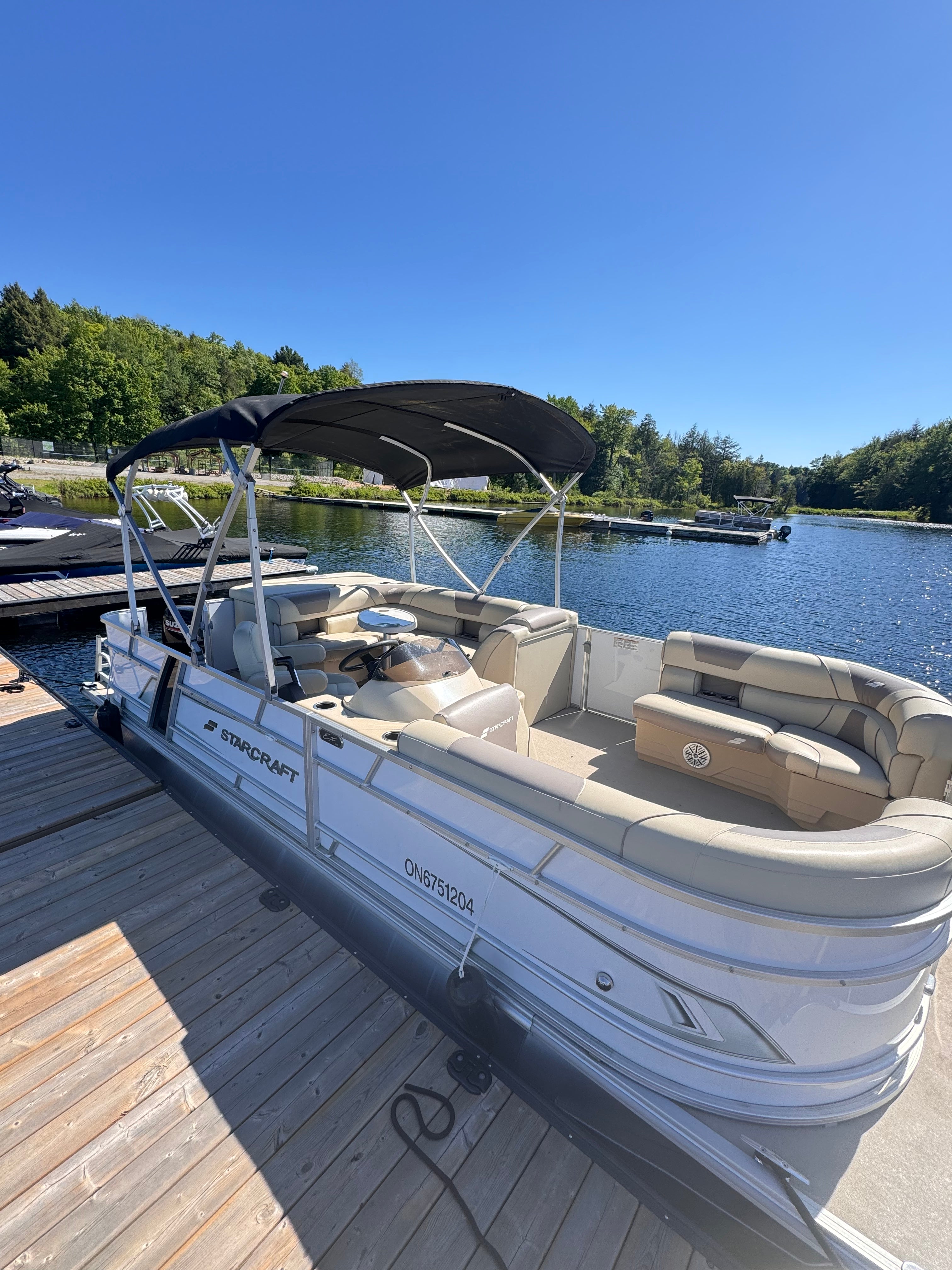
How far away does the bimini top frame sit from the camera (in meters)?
2.48

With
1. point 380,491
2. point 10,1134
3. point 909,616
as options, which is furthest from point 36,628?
point 380,491

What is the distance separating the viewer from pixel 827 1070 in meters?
1.57

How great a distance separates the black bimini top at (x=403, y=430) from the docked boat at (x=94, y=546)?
481cm

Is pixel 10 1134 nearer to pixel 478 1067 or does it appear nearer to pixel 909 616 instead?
pixel 478 1067

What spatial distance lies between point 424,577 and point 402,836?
1601 centimetres

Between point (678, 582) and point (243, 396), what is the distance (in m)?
21.1

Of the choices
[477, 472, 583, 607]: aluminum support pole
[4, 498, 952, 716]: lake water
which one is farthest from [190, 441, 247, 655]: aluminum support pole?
[4, 498, 952, 716]: lake water

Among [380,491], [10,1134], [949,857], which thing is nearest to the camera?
[949,857]

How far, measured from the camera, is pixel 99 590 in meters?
9.89

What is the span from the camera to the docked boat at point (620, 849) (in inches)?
58.3

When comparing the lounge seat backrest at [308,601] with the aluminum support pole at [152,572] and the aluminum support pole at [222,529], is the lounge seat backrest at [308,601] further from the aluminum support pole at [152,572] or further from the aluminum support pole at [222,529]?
the aluminum support pole at [222,529]

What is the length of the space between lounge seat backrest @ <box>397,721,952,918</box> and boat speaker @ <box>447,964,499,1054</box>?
71 centimetres

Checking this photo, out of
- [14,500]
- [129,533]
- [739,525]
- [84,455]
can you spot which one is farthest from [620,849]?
[739,525]

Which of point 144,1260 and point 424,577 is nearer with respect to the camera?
point 144,1260
